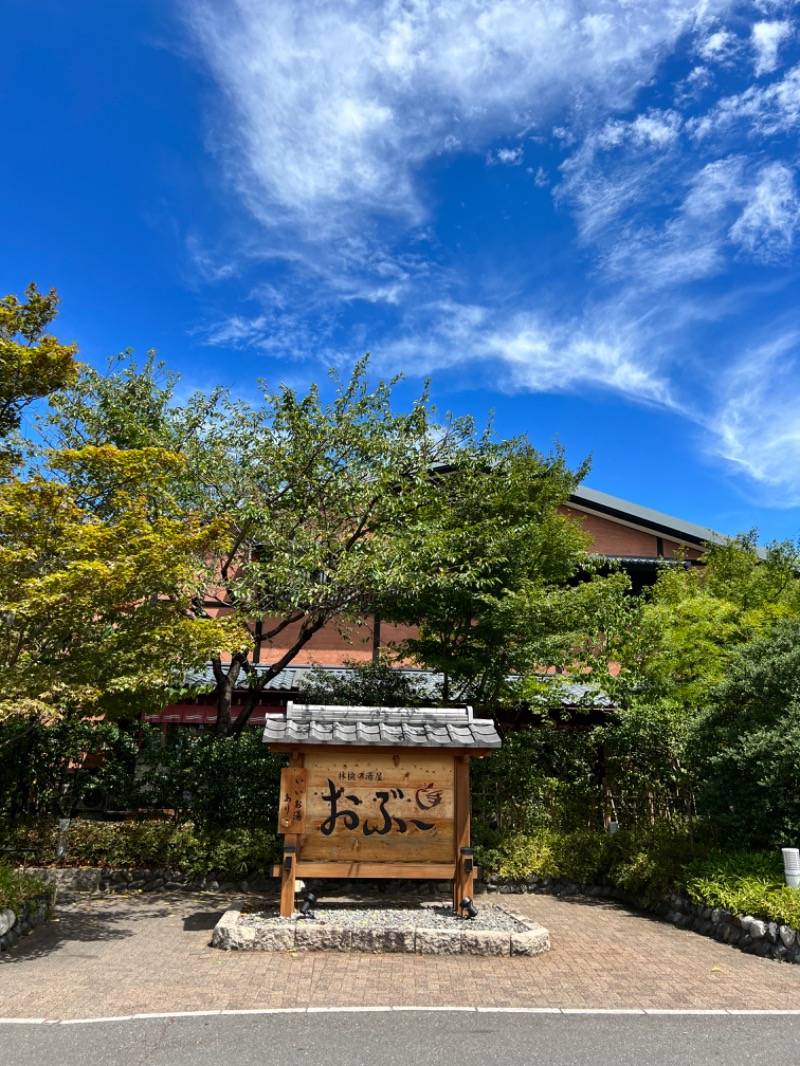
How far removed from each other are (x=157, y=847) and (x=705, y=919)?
8.06 m

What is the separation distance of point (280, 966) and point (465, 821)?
9.51ft

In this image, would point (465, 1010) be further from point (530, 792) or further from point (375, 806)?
point (530, 792)

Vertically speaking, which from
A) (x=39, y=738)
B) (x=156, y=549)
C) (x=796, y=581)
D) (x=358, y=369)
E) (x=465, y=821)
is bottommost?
(x=465, y=821)

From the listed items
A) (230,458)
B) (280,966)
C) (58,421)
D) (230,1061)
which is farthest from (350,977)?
(58,421)

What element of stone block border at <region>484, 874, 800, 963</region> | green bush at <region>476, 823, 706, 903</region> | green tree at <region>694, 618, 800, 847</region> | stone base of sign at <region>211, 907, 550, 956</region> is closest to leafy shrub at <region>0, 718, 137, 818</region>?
stone base of sign at <region>211, 907, 550, 956</region>

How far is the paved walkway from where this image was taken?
6359 mm

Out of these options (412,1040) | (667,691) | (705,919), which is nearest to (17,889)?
(412,1040)

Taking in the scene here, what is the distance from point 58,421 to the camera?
11883 mm

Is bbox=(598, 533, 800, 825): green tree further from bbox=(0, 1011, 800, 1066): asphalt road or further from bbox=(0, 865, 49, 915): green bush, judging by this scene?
bbox=(0, 865, 49, 915): green bush

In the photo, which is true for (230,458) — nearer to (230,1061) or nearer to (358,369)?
(358,369)

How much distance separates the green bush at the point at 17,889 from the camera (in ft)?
27.4

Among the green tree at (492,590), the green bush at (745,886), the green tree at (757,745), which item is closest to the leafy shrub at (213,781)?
the green tree at (492,590)

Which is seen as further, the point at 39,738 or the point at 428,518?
the point at 428,518

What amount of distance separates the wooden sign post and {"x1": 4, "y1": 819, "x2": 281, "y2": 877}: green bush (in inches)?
97.0
